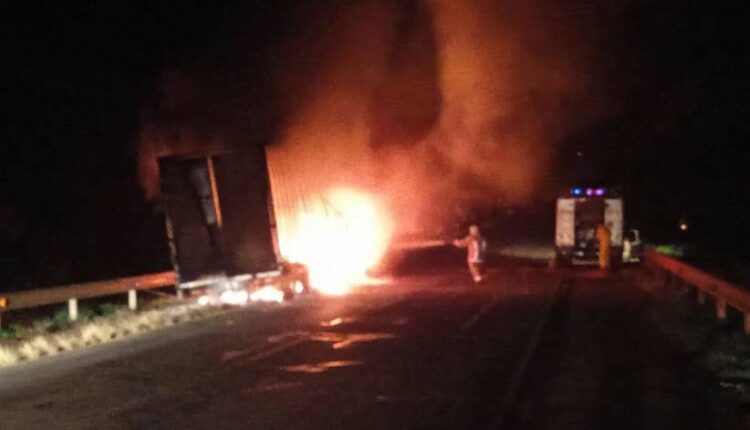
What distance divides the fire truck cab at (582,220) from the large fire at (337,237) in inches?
284

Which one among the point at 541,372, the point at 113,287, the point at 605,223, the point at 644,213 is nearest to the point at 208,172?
the point at 113,287

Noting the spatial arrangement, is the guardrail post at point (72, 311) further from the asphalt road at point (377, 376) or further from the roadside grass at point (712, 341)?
the roadside grass at point (712, 341)

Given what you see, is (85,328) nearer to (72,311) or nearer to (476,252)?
(72,311)

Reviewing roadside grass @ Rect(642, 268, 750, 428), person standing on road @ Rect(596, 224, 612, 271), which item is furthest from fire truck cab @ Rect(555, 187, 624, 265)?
roadside grass @ Rect(642, 268, 750, 428)

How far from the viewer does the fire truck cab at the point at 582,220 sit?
36.0m

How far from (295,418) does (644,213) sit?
211 feet

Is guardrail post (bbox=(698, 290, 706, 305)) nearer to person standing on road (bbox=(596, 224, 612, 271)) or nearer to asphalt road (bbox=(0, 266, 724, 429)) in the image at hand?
asphalt road (bbox=(0, 266, 724, 429))

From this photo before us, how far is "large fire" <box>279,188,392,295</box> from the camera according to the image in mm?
24953

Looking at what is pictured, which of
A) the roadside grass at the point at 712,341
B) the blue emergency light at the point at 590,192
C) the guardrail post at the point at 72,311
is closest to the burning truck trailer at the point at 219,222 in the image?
the guardrail post at the point at 72,311

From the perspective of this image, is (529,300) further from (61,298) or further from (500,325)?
(61,298)

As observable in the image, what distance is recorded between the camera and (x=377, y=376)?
38.6ft

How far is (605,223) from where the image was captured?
35531 millimetres

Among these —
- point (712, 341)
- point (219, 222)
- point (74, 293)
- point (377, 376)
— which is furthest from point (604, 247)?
point (377, 376)

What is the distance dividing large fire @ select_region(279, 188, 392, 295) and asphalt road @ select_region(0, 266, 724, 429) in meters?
5.26
